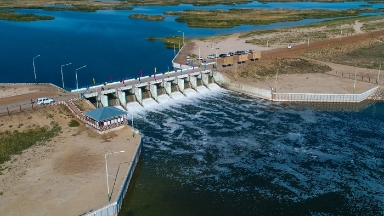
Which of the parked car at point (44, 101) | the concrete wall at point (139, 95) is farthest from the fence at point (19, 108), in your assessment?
the concrete wall at point (139, 95)

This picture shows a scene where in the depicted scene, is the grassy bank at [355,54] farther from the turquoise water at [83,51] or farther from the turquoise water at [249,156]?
the turquoise water at [83,51]

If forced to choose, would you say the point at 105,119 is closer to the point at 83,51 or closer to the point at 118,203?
the point at 118,203


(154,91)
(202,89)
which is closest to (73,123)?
(154,91)

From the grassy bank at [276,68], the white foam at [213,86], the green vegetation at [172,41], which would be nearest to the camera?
the white foam at [213,86]

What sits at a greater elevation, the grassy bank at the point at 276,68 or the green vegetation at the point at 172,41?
the green vegetation at the point at 172,41

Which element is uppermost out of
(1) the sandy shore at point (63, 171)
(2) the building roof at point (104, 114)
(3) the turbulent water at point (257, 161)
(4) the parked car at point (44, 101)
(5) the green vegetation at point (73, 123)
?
(4) the parked car at point (44, 101)

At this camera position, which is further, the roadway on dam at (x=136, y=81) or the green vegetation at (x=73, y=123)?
the roadway on dam at (x=136, y=81)

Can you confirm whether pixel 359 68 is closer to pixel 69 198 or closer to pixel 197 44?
pixel 197 44

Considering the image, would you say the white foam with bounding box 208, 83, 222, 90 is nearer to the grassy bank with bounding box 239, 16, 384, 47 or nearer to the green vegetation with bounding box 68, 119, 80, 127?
the green vegetation with bounding box 68, 119, 80, 127
